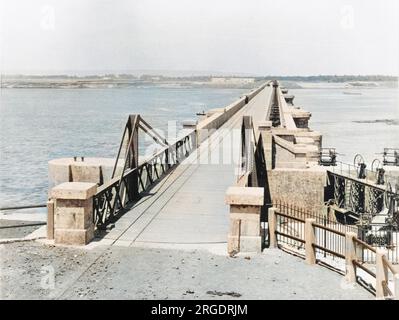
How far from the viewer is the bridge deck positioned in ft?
36.6

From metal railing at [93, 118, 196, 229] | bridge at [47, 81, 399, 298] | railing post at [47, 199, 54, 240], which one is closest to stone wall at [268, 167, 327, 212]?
bridge at [47, 81, 399, 298]

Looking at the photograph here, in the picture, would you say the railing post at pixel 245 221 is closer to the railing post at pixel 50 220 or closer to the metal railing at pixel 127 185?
the metal railing at pixel 127 185

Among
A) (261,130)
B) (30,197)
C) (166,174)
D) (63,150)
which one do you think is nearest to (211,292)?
(166,174)

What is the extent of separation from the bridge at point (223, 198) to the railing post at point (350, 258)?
0.06 ft

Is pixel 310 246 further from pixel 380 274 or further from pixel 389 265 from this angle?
pixel 389 265

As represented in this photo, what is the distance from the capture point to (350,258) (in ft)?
31.0

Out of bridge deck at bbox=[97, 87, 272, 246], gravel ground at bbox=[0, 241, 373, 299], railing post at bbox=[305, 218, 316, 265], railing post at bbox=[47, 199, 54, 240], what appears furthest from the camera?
bridge deck at bbox=[97, 87, 272, 246]

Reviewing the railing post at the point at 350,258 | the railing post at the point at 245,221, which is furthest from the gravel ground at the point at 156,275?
the railing post at the point at 245,221

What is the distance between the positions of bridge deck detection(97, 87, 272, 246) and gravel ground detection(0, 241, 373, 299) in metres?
0.80

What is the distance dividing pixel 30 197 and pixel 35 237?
22765mm

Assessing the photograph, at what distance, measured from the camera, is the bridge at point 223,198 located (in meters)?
10.4

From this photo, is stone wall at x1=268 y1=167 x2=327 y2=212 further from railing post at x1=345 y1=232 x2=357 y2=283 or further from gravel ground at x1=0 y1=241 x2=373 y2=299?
railing post at x1=345 y1=232 x2=357 y2=283

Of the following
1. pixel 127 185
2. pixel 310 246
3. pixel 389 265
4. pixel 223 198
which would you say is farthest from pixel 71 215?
pixel 389 265
